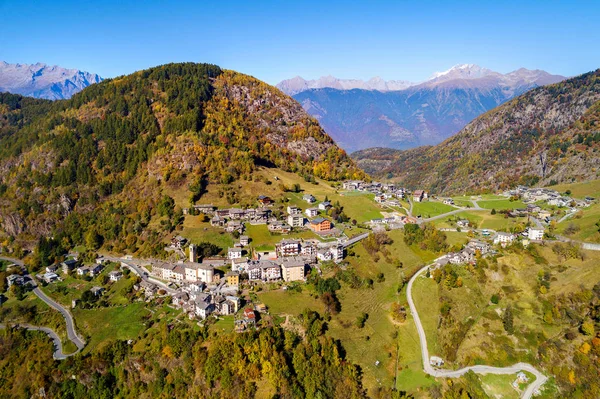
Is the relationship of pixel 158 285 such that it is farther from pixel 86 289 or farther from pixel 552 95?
pixel 552 95

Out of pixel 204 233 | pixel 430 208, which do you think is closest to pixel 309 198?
pixel 204 233

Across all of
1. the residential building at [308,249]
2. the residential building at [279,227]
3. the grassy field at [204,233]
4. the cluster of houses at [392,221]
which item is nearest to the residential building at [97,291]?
the grassy field at [204,233]

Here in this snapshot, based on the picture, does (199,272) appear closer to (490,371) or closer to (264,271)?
(264,271)

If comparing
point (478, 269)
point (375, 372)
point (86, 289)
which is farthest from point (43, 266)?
point (478, 269)

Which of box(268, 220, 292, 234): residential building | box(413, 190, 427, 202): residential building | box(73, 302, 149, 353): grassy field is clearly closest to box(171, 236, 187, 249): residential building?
box(73, 302, 149, 353): grassy field

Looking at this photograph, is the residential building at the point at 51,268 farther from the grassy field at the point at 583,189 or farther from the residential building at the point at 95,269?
the grassy field at the point at 583,189

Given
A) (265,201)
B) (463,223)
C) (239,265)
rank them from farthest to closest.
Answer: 1. (265,201)
2. (463,223)
3. (239,265)
